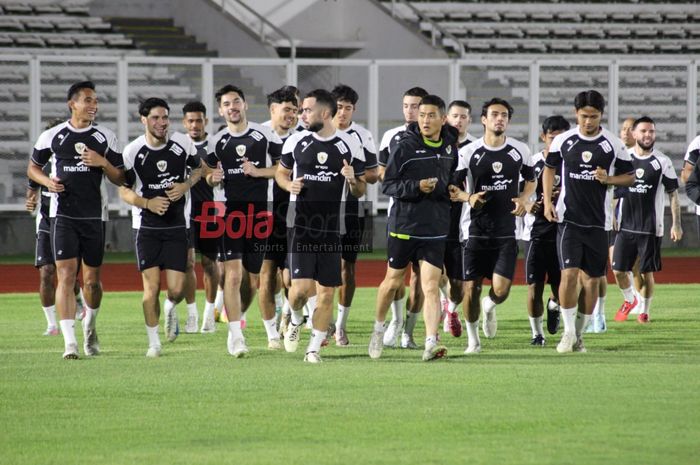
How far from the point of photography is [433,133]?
1098 centimetres

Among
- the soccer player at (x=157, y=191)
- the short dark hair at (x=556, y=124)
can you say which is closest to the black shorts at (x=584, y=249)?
the short dark hair at (x=556, y=124)

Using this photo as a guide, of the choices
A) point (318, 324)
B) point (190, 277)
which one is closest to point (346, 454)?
point (318, 324)

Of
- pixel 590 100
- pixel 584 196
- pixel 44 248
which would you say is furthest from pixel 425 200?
pixel 44 248

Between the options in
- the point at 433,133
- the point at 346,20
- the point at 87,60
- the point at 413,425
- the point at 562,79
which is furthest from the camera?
the point at 346,20

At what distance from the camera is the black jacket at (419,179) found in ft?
36.0

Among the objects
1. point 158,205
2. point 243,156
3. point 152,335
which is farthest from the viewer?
point 243,156

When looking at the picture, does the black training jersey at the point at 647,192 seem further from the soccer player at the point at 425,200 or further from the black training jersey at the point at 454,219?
the soccer player at the point at 425,200

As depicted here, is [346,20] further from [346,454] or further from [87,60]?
[346,454]

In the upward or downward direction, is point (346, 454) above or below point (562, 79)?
below

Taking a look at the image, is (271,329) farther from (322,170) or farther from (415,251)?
(322,170)

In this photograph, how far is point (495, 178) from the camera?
12.1 metres

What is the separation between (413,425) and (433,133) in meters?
3.59

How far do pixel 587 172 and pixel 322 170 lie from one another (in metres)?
2.39

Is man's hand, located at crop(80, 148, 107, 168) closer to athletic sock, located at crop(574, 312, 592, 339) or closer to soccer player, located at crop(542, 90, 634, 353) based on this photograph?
soccer player, located at crop(542, 90, 634, 353)
